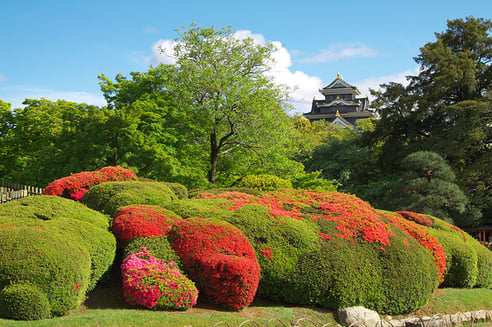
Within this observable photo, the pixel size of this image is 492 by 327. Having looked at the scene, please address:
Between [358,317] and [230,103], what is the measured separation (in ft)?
38.8

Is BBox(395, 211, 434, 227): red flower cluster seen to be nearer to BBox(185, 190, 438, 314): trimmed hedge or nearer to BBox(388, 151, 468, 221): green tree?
BBox(185, 190, 438, 314): trimmed hedge

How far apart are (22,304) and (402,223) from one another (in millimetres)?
8735

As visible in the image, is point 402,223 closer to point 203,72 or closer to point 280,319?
point 280,319

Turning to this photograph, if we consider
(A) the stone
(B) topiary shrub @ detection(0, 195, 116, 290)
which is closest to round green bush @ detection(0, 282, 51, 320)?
(B) topiary shrub @ detection(0, 195, 116, 290)

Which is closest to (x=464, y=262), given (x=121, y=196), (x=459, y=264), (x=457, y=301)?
(x=459, y=264)

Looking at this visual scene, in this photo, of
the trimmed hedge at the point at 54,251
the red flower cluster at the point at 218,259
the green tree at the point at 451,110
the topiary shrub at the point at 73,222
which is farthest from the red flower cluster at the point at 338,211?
the green tree at the point at 451,110

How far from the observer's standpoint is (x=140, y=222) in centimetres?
823

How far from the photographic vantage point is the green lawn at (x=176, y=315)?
6086 millimetres

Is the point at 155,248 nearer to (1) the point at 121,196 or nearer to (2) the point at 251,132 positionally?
(1) the point at 121,196

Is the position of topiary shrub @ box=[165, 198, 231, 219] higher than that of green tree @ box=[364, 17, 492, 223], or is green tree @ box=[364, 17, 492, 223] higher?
green tree @ box=[364, 17, 492, 223]

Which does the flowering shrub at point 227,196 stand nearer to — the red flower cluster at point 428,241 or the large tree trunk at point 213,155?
the red flower cluster at point 428,241

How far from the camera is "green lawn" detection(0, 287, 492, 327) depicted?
609 centimetres

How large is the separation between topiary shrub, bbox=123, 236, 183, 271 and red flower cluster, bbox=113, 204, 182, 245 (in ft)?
0.40

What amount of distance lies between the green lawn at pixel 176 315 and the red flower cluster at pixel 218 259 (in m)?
0.31
